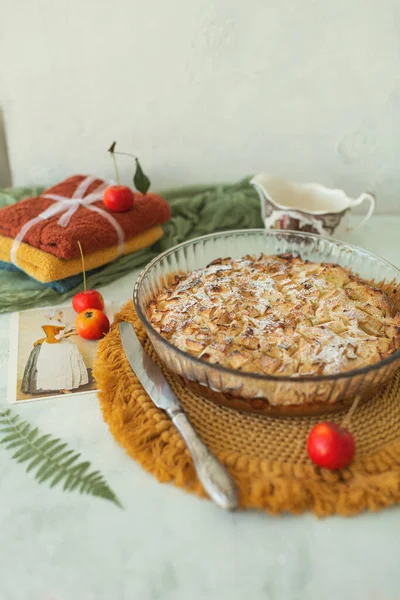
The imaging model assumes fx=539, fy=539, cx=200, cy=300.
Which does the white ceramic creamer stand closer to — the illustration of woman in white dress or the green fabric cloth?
the green fabric cloth

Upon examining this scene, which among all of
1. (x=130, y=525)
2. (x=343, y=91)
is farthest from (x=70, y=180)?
(x=130, y=525)

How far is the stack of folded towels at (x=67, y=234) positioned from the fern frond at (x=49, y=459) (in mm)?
508

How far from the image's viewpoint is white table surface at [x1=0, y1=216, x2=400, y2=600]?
75cm

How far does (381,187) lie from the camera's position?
77.0 inches

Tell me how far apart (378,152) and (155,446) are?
142 cm

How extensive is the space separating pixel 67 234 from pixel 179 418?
0.69 m

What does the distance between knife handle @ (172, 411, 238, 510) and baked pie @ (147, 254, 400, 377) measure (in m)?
0.16

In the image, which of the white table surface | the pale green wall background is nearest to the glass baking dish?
the white table surface

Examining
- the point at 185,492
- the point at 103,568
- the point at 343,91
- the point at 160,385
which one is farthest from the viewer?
the point at 343,91

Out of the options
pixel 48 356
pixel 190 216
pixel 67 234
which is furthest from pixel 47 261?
pixel 190 216

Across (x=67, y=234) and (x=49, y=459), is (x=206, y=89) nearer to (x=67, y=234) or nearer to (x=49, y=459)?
(x=67, y=234)

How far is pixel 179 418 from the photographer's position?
3.04 feet

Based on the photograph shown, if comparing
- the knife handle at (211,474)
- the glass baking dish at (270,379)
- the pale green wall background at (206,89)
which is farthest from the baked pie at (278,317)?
the pale green wall background at (206,89)

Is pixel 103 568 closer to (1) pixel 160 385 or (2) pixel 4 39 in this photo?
(1) pixel 160 385
